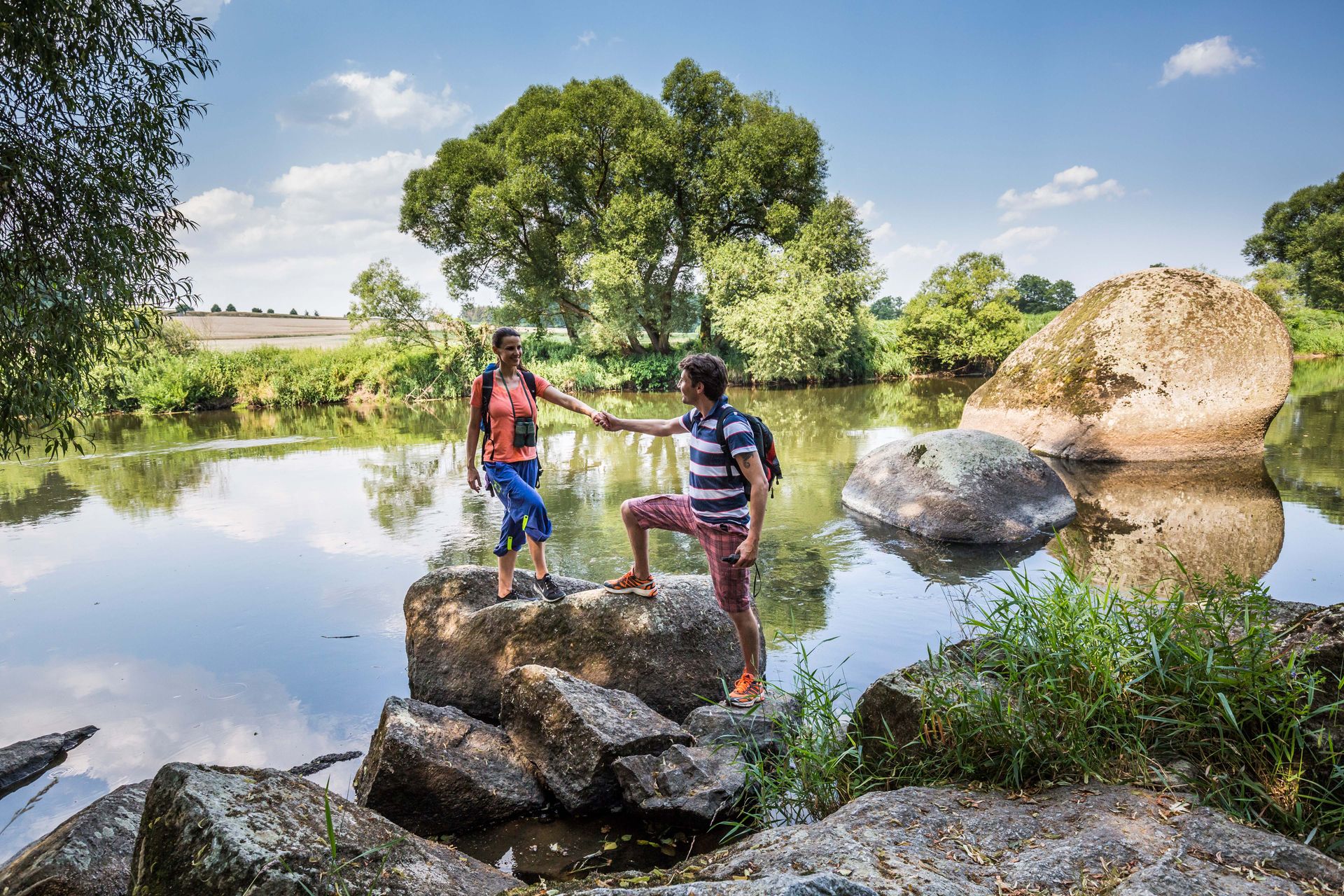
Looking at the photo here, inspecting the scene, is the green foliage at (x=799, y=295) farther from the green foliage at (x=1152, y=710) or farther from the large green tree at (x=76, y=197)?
the green foliage at (x=1152, y=710)

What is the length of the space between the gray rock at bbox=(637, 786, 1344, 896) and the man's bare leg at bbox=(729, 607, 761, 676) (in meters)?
1.96

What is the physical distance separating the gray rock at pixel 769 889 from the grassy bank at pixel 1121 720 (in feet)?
4.56

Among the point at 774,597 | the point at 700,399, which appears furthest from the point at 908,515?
the point at 700,399

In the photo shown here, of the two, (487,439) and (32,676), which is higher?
(487,439)

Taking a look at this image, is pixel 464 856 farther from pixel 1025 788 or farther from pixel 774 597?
pixel 774 597

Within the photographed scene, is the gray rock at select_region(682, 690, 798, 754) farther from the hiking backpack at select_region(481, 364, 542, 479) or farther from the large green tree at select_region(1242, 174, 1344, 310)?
the large green tree at select_region(1242, 174, 1344, 310)

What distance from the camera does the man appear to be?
4.77 metres

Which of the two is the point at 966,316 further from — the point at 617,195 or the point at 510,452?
the point at 510,452

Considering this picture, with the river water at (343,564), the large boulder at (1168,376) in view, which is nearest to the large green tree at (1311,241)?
the river water at (343,564)

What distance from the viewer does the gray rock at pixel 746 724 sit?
442 centimetres

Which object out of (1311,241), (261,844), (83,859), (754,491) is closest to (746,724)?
(754,491)

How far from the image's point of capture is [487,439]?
6203mm

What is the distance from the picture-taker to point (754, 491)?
4.76 metres

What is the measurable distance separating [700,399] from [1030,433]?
12.6 meters
